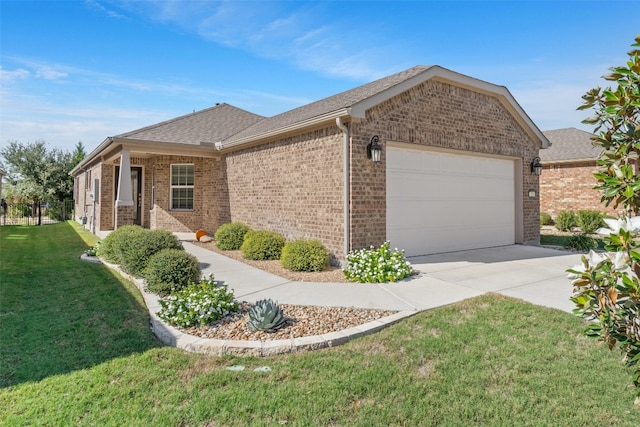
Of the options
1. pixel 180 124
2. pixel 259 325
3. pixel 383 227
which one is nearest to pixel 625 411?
pixel 259 325

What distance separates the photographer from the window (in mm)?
14031

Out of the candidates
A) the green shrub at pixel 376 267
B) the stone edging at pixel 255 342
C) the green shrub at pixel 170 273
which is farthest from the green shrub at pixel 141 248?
the green shrub at pixel 376 267

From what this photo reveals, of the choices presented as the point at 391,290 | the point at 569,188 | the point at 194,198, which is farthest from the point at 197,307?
the point at 569,188

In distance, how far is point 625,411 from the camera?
2758 millimetres

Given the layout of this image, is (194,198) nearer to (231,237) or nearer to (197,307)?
(231,237)

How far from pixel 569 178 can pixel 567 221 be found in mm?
4658

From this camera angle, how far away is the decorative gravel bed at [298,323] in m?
4.15

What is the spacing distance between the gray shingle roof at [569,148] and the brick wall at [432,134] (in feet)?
29.2

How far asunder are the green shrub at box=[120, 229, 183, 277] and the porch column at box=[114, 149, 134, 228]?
3.80 m

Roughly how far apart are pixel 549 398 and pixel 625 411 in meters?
0.50

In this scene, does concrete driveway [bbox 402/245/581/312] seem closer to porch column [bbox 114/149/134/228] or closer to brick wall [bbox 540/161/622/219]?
porch column [bbox 114/149/134/228]

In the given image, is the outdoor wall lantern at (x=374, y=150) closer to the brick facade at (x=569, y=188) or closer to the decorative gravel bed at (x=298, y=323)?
the decorative gravel bed at (x=298, y=323)

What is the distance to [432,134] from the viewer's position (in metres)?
8.81

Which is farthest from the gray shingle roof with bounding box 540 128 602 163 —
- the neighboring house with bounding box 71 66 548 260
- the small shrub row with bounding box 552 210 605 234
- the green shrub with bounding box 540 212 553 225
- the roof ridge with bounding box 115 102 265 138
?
the roof ridge with bounding box 115 102 265 138
